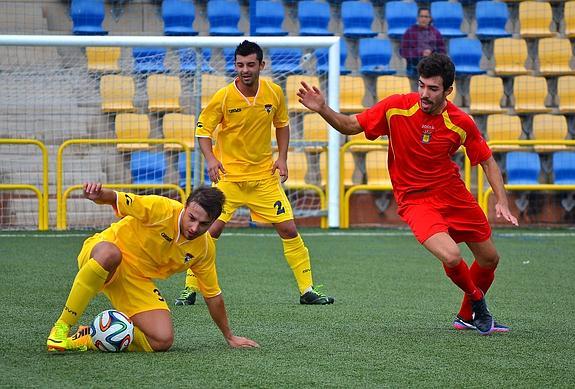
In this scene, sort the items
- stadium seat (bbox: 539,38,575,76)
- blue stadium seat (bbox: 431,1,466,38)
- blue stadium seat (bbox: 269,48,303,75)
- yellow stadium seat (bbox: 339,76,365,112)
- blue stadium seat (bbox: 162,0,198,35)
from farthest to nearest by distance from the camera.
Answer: blue stadium seat (bbox: 431,1,466,38), stadium seat (bbox: 539,38,575,76), blue stadium seat (bbox: 162,0,198,35), yellow stadium seat (bbox: 339,76,365,112), blue stadium seat (bbox: 269,48,303,75)

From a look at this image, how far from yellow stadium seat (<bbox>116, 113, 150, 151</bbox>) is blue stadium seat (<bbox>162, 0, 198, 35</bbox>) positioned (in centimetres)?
208

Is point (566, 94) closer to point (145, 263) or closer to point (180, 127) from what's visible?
point (180, 127)

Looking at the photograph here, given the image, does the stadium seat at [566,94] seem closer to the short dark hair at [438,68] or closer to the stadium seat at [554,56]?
the stadium seat at [554,56]

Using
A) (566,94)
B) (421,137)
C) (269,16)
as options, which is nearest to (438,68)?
(421,137)

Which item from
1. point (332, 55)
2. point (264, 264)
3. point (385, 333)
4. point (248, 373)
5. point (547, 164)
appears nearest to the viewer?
point (248, 373)

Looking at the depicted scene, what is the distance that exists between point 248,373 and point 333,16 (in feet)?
41.2

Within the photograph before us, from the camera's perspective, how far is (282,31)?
16.3 metres

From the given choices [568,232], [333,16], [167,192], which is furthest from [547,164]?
[167,192]

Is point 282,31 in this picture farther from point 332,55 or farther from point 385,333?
point 385,333

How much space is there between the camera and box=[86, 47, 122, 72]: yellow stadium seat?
1405 centimetres

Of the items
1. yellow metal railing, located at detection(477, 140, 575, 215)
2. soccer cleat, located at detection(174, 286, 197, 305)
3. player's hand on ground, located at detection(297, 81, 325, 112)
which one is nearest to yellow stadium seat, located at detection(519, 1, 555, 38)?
yellow metal railing, located at detection(477, 140, 575, 215)

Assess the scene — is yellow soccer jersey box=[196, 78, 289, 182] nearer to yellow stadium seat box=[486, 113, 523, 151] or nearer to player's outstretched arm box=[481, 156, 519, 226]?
player's outstretched arm box=[481, 156, 519, 226]

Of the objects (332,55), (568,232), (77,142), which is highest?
(332,55)

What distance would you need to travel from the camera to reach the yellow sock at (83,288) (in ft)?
17.9
